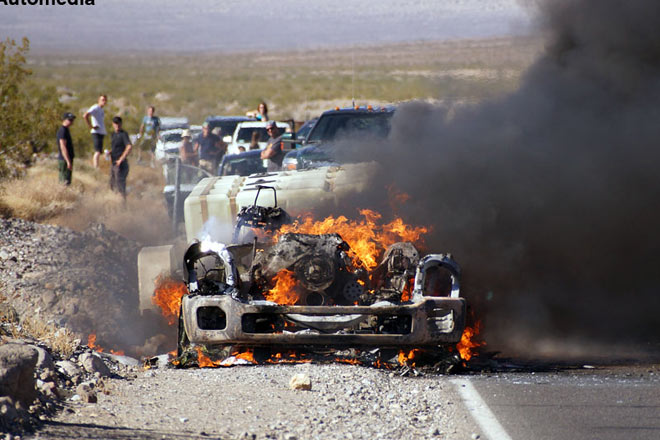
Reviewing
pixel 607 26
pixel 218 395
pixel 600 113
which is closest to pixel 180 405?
pixel 218 395

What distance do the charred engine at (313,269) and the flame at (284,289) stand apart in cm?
3

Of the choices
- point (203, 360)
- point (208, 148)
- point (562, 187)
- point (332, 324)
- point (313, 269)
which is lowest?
point (203, 360)

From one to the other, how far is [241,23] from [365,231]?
9505 centimetres

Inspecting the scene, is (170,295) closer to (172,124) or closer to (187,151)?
(187,151)

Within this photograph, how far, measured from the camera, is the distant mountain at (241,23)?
90.6m

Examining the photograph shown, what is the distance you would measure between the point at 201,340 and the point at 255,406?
178 cm

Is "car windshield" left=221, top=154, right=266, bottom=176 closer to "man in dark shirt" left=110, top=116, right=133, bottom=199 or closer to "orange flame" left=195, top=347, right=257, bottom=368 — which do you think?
"man in dark shirt" left=110, top=116, right=133, bottom=199

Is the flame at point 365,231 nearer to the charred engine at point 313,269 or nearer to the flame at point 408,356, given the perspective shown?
the charred engine at point 313,269

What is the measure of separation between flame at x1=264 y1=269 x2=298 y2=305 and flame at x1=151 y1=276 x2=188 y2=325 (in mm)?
1619

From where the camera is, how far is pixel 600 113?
12.8 metres

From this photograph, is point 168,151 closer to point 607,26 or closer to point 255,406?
point 607,26

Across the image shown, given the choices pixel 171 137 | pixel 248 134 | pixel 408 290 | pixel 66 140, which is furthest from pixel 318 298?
pixel 171 137

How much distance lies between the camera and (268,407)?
23.3 ft

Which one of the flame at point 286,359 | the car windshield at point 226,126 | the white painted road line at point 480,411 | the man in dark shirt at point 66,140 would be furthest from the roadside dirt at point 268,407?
the car windshield at point 226,126
